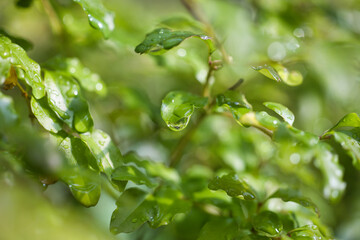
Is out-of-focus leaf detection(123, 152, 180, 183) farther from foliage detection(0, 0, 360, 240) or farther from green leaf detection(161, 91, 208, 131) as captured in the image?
green leaf detection(161, 91, 208, 131)

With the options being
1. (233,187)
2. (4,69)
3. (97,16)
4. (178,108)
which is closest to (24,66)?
(4,69)

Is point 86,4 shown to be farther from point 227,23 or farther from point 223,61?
point 227,23

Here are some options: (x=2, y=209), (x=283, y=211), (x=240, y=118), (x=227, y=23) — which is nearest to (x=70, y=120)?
(x=2, y=209)

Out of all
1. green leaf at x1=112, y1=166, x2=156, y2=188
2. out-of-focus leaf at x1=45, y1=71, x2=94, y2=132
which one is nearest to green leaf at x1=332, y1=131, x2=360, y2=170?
green leaf at x1=112, y1=166, x2=156, y2=188

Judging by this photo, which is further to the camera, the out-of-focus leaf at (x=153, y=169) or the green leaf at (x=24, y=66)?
the out-of-focus leaf at (x=153, y=169)

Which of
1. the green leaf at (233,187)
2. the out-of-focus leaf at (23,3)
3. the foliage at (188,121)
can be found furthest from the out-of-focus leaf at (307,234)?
the out-of-focus leaf at (23,3)

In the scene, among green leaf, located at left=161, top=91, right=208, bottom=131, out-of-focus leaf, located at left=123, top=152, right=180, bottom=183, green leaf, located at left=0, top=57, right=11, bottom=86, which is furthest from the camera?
out-of-focus leaf, located at left=123, top=152, right=180, bottom=183

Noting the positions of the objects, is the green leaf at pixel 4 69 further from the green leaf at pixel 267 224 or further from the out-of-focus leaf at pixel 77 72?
the green leaf at pixel 267 224

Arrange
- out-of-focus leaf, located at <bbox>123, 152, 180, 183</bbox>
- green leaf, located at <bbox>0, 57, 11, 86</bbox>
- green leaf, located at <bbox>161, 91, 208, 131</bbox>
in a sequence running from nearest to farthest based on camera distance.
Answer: green leaf, located at <bbox>0, 57, 11, 86</bbox>
green leaf, located at <bbox>161, 91, 208, 131</bbox>
out-of-focus leaf, located at <bbox>123, 152, 180, 183</bbox>
